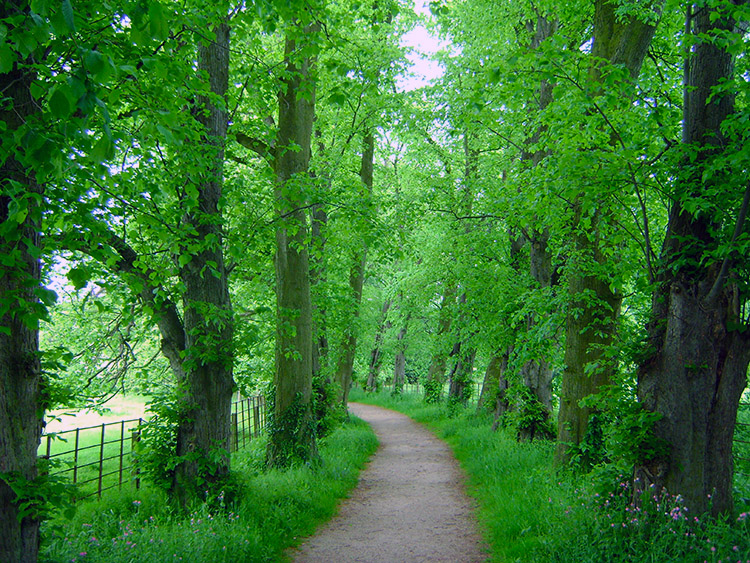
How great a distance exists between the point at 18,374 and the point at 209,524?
305 cm

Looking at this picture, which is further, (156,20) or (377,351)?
(377,351)

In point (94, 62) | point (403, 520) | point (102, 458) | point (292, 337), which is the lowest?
point (403, 520)

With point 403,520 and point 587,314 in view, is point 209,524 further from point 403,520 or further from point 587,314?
point 587,314

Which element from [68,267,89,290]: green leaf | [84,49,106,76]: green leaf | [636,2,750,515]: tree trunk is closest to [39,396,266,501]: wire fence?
[68,267,89,290]: green leaf

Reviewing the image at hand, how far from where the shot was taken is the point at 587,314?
833 centimetres

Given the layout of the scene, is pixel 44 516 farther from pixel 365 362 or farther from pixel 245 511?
pixel 365 362

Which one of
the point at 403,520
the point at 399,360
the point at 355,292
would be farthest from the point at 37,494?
the point at 399,360

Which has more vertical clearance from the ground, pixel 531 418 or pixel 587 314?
pixel 587 314

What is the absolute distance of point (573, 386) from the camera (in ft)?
27.1

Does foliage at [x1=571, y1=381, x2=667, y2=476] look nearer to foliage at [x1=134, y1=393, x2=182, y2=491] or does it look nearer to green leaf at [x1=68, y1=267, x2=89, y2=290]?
green leaf at [x1=68, y1=267, x2=89, y2=290]

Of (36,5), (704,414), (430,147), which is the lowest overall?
(704,414)

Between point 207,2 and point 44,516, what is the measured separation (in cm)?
513

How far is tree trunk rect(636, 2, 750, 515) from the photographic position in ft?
16.8

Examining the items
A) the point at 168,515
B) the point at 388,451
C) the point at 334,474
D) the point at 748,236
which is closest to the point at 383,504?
the point at 334,474
